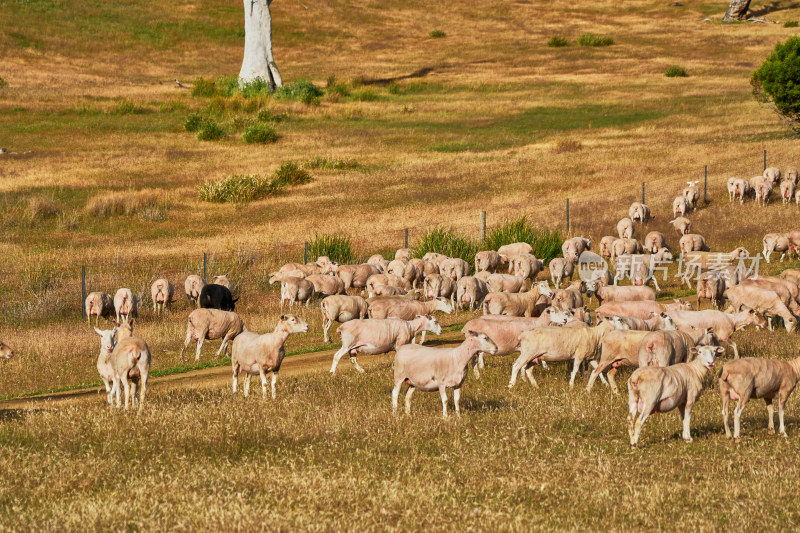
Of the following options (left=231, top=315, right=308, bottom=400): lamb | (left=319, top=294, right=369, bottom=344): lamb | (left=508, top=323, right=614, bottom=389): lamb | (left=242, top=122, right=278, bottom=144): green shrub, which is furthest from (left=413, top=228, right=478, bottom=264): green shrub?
(left=242, top=122, right=278, bottom=144): green shrub

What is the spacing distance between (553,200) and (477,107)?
99.8 ft

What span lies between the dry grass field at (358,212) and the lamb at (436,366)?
1.73ft

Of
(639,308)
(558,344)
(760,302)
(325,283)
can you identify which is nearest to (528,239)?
(325,283)

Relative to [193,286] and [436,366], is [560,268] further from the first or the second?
[436,366]

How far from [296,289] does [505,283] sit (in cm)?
552

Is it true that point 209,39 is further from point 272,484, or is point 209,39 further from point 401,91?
point 272,484

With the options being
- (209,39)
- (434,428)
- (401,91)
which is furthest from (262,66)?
(434,428)

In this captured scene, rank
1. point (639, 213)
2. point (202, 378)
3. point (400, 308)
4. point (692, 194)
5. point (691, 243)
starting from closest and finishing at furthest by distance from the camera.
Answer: point (202, 378)
point (400, 308)
point (691, 243)
point (639, 213)
point (692, 194)

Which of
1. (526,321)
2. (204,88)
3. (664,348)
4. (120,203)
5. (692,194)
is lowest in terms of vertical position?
(120,203)

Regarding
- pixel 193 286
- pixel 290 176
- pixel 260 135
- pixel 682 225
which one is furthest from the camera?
pixel 260 135

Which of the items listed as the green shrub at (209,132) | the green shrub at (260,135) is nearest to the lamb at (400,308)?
the green shrub at (260,135)

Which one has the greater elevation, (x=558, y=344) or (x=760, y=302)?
(x=558, y=344)

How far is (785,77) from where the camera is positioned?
171 ft

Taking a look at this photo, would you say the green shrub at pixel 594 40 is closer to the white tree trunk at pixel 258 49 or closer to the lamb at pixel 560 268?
the white tree trunk at pixel 258 49
